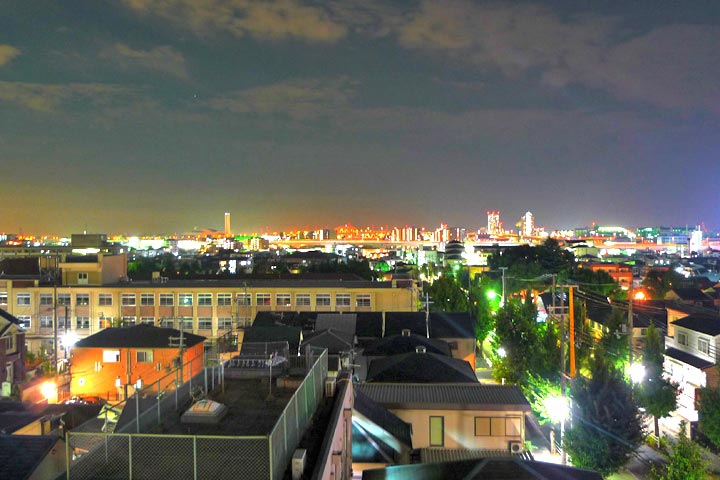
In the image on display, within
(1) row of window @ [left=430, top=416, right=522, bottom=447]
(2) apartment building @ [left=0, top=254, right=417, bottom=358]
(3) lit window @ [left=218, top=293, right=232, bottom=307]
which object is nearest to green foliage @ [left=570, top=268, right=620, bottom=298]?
(2) apartment building @ [left=0, top=254, right=417, bottom=358]

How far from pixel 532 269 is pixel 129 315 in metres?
37.5

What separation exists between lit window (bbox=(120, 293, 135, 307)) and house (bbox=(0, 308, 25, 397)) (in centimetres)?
1330

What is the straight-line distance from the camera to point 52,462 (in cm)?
813

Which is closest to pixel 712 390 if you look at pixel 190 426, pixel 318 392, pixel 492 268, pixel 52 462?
pixel 318 392

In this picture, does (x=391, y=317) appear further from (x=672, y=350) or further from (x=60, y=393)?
(x=60, y=393)

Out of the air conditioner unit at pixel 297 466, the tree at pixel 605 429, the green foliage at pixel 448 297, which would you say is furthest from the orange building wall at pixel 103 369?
the green foliage at pixel 448 297

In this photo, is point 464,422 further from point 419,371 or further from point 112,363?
point 112,363

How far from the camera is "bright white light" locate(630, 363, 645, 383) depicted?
18.4m

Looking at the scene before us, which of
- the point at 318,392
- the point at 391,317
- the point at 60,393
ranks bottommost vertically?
the point at 60,393

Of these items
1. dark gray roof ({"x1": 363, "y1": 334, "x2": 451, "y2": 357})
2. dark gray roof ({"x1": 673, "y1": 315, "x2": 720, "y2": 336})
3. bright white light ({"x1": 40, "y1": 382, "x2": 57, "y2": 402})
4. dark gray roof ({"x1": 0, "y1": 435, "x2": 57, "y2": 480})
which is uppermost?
dark gray roof ({"x1": 0, "y1": 435, "x2": 57, "y2": 480})

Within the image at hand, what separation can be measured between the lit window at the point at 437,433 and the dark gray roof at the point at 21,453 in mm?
8289

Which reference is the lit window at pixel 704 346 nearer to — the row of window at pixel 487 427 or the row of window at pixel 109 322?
Result: the row of window at pixel 487 427

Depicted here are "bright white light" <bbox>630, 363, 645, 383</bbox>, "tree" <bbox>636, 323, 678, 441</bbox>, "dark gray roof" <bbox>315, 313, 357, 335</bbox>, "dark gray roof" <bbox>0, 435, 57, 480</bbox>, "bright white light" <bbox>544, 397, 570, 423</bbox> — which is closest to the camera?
"dark gray roof" <bbox>0, 435, 57, 480</bbox>

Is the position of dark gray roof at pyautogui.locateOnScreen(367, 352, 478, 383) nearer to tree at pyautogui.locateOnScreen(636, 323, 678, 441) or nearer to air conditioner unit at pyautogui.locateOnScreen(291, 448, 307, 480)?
tree at pyautogui.locateOnScreen(636, 323, 678, 441)
